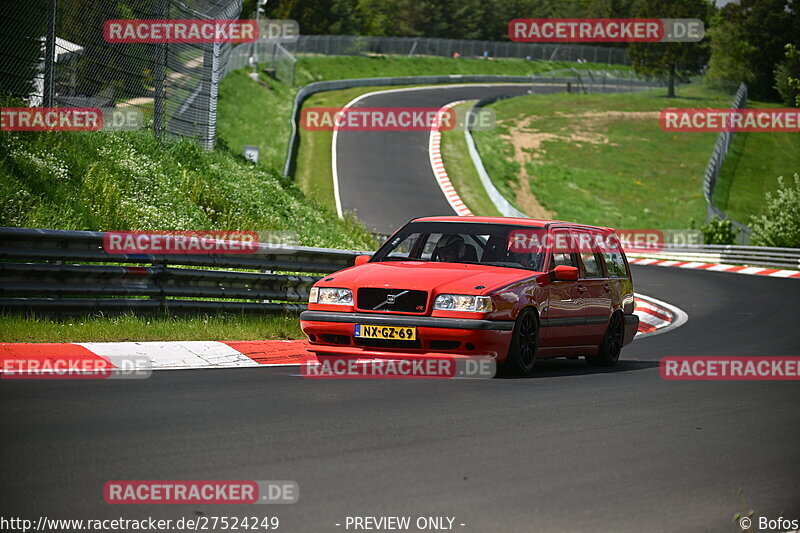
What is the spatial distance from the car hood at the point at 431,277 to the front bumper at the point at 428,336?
0.29 meters

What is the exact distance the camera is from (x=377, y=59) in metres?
96.2

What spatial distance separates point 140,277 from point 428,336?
349cm

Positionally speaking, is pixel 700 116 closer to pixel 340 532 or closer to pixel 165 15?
pixel 165 15

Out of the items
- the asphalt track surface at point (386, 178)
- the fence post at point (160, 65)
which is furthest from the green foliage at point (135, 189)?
the asphalt track surface at point (386, 178)

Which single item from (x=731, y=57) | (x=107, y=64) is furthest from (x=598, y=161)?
(x=107, y=64)

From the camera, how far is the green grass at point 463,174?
150ft

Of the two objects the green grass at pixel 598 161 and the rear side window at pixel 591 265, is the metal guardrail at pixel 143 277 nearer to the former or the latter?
the rear side window at pixel 591 265

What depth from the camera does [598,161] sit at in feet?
204

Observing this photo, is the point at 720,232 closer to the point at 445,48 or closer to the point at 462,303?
the point at 462,303

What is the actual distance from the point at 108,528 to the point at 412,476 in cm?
168

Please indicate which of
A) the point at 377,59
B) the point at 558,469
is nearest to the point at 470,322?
the point at 558,469

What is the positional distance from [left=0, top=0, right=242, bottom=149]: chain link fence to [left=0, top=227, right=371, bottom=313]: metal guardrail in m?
4.41

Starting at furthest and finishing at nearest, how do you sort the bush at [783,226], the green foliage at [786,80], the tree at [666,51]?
the tree at [666,51] < the green foliage at [786,80] < the bush at [783,226]

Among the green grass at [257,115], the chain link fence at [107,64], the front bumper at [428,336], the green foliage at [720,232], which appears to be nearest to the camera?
the front bumper at [428,336]
